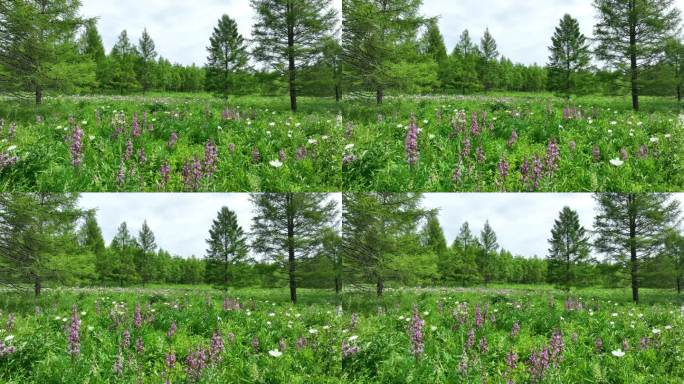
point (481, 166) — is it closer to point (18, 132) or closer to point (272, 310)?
point (272, 310)

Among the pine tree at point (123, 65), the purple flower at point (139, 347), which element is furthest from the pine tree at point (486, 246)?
the pine tree at point (123, 65)

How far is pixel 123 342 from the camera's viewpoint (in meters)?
5.79

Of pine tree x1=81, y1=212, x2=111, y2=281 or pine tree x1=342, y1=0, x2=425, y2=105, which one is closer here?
pine tree x1=81, y1=212, x2=111, y2=281

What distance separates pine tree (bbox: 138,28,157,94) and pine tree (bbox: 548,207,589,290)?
7.61 meters

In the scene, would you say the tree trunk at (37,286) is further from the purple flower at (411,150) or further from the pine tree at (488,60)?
the pine tree at (488,60)

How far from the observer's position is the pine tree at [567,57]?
7988 millimetres

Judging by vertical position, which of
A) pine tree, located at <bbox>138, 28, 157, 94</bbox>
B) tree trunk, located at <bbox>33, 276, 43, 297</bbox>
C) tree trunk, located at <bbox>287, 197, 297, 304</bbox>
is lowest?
tree trunk, located at <bbox>33, 276, 43, 297</bbox>

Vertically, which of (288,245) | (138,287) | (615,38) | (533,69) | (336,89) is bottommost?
(138,287)

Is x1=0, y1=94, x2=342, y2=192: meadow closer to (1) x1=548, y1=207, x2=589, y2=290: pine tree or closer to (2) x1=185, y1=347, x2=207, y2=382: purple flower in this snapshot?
(2) x1=185, y1=347, x2=207, y2=382: purple flower

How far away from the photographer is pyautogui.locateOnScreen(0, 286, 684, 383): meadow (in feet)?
17.0

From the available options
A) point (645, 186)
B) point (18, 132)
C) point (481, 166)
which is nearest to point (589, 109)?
point (645, 186)

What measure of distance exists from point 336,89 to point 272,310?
346 cm

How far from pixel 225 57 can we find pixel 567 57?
23.0ft

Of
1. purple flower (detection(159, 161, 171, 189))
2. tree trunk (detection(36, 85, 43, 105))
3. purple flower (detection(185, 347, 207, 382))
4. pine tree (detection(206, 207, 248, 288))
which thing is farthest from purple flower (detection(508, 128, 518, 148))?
tree trunk (detection(36, 85, 43, 105))
